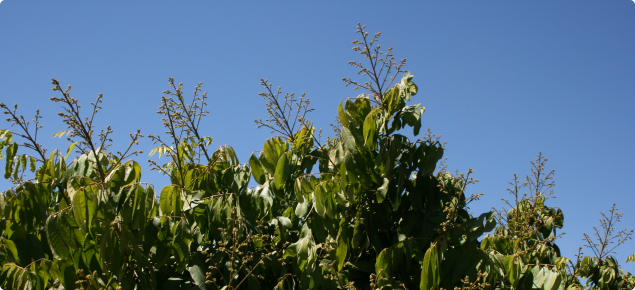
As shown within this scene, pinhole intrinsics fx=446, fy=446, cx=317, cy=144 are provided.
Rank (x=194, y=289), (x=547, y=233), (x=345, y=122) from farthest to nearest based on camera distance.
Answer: (x=547, y=233), (x=345, y=122), (x=194, y=289)

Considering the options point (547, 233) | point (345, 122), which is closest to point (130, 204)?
point (345, 122)

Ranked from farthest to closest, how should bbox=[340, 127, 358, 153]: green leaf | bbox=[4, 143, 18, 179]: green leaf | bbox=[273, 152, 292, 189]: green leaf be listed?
bbox=[4, 143, 18, 179]: green leaf < bbox=[273, 152, 292, 189]: green leaf < bbox=[340, 127, 358, 153]: green leaf

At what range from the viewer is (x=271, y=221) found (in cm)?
264

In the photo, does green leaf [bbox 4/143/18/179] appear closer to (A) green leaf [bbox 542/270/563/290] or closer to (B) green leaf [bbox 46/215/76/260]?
(B) green leaf [bbox 46/215/76/260]

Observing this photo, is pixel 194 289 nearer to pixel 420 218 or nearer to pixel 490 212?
pixel 420 218

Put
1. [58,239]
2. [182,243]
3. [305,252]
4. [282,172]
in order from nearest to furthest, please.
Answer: [58,239] → [182,243] → [305,252] → [282,172]

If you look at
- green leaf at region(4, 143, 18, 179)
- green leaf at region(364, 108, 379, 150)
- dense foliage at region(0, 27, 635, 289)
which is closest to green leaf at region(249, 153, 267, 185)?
dense foliage at region(0, 27, 635, 289)

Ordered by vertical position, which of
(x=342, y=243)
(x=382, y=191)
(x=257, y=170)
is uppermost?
(x=257, y=170)

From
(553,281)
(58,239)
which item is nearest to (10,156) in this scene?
(58,239)

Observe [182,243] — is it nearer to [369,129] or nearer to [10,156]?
[369,129]

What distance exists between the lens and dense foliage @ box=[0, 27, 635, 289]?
2.14m

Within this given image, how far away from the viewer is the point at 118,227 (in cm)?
218

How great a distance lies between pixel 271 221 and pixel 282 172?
0.36 meters

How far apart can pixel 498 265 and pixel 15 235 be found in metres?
2.63
